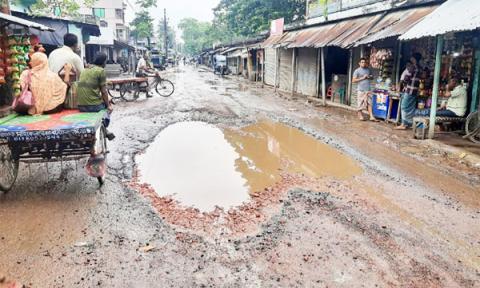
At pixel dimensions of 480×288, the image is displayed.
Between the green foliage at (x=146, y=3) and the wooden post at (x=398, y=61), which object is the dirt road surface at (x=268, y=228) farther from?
the green foliage at (x=146, y=3)

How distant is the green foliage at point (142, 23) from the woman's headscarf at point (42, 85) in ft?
181

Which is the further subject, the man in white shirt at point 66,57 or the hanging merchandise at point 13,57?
the hanging merchandise at point 13,57

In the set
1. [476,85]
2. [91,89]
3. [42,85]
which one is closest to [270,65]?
[476,85]

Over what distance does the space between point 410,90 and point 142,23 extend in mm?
54079

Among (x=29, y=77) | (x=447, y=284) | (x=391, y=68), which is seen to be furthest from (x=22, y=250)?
(x=391, y=68)

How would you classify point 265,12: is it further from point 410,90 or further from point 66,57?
point 66,57

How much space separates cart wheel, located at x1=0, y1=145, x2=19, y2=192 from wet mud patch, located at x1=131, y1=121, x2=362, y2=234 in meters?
1.69

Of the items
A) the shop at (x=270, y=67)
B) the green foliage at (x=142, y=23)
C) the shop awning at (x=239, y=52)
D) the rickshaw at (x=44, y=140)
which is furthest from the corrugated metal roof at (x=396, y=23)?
the green foliage at (x=142, y=23)

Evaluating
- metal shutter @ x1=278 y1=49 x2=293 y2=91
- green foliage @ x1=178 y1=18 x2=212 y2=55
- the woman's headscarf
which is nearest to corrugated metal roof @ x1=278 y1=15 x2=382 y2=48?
metal shutter @ x1=278 y1=49 x2=293 y2=91

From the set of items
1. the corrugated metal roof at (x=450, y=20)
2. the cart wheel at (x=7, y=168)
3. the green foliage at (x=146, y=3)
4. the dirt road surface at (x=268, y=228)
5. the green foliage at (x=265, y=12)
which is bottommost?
the dirt road surface at (x=268, y=228)

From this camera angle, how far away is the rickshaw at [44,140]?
4.94m

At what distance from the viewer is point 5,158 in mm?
5246

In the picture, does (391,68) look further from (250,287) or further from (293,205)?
(250,287)

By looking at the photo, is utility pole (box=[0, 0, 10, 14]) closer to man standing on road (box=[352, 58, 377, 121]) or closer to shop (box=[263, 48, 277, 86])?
man standing on road (box=[352, 58, 377, 121])
